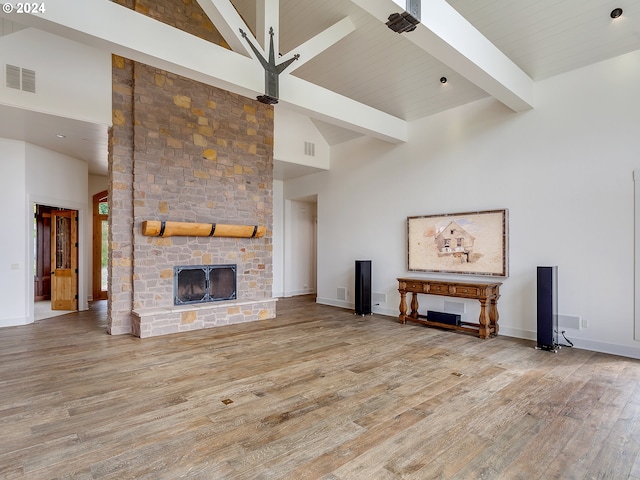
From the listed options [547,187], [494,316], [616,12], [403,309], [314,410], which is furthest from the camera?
[403,309]

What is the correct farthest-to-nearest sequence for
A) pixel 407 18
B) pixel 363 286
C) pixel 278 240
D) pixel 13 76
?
pixel 278 240 → pixel 363 286 → pixel 13 76 → pixel 407 18

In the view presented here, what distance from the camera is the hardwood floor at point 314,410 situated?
2.19 metres

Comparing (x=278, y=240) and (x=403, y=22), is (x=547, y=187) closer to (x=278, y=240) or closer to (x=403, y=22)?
(x=403, y=22)

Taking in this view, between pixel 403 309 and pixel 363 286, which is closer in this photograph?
pixel 403 309

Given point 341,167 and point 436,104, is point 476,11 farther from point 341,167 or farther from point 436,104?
point 341,167

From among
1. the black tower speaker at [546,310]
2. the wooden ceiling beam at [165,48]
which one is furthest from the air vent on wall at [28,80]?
the black tower speaker at [546,310]

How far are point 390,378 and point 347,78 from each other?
531 cm

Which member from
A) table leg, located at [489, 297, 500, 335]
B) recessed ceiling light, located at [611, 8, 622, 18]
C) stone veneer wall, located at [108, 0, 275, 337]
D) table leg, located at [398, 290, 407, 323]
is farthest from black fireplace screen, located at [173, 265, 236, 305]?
recessed ceiling light, located at [611, 8, 622, 18]

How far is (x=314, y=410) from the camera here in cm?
289

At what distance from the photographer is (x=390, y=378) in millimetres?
3598

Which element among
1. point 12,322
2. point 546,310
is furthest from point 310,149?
point 12,322

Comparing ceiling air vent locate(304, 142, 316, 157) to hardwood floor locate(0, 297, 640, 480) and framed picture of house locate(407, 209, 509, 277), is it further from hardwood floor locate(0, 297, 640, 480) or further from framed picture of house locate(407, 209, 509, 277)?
hardwood floor locate(0, 297, 640, 480)

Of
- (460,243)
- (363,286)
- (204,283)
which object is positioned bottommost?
(363,286)

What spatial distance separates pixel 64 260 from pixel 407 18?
26.8 feet
